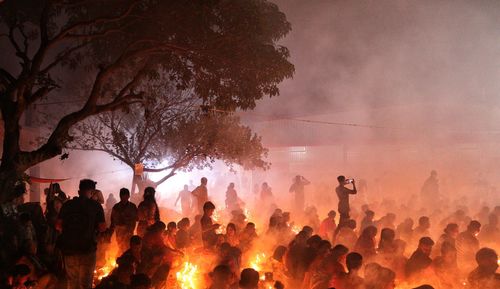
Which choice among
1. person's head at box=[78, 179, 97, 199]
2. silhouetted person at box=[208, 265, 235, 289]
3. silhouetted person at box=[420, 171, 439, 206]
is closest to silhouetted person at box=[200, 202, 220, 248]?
silhouetted person at box=[208, 265, 235, 289]

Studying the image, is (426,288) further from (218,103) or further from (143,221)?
(218,103)

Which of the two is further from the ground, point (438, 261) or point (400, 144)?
point (400, 144)

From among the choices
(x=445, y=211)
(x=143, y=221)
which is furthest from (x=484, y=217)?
(x=143, y=221)

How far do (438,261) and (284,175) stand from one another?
64.6 ft

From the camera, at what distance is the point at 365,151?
22312 millimetres

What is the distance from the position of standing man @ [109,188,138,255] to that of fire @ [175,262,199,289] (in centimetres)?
122

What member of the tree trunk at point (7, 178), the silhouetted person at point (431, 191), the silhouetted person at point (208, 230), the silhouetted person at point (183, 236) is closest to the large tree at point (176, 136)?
the silhouetted person at point (183, 236)

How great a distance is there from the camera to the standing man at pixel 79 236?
212 inches

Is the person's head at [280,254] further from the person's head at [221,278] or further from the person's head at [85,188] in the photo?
the person's head at [85,188]

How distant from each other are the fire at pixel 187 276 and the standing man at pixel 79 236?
1307mm

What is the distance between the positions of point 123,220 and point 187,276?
1.52 m

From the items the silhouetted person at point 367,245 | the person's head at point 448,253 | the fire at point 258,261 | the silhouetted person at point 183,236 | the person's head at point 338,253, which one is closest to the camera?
the person's head at point 338,253

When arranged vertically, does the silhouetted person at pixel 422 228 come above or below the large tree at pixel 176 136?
below

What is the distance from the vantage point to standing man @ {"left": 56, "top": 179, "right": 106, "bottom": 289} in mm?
5395
